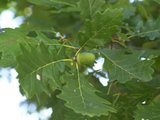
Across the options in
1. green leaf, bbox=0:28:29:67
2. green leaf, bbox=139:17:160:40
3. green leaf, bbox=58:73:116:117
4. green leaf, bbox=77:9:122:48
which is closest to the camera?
green leaf, bbox=58:73:116:117

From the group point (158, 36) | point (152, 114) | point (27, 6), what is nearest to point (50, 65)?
point (152, 114)

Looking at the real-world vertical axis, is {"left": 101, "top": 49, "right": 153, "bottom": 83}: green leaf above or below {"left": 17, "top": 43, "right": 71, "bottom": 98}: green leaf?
above

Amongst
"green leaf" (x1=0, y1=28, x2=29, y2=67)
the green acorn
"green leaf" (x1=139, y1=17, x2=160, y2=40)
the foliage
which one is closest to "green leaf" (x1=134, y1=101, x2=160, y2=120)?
the foliage

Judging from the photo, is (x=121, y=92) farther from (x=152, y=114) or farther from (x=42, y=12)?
(x=42, y=12)

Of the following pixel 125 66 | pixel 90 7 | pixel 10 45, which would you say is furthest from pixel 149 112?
pixel 10 45

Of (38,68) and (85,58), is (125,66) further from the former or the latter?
(38,68)

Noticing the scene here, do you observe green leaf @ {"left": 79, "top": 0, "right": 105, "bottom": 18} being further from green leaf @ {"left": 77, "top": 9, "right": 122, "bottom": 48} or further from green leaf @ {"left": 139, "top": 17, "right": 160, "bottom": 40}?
green leaf @ {"left": 139, "top": 17, "right": 160, "bottom": 40}

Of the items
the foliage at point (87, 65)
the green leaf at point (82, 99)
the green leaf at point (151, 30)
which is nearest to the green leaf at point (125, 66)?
the foliage at point (87, 65)

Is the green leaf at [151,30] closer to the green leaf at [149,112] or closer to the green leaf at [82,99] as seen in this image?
the green leaf at [149,112]
